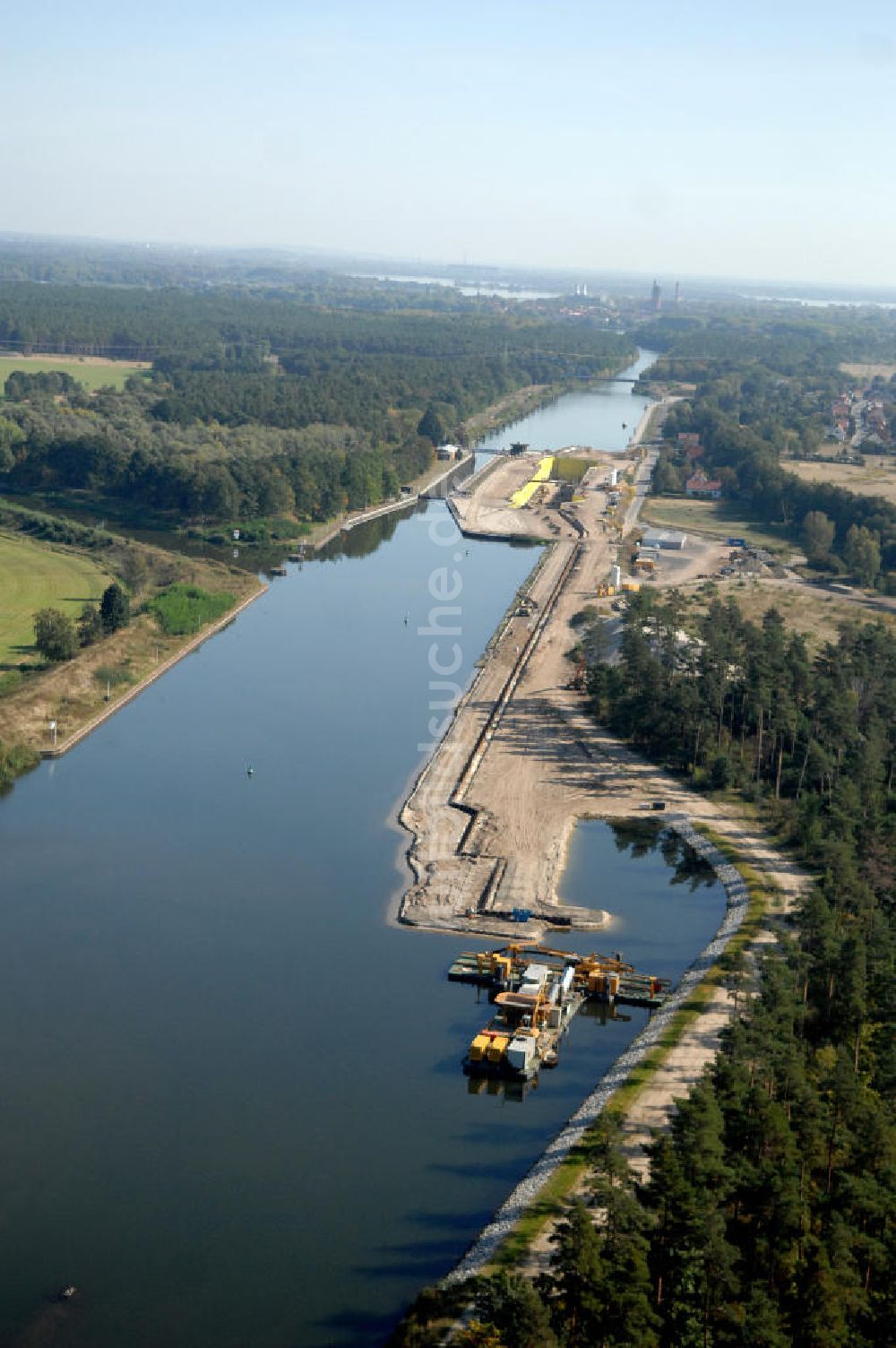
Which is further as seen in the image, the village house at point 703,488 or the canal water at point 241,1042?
the village house at point 703,488

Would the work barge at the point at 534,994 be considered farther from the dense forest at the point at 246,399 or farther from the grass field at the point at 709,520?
the grass field at the point at 709,520

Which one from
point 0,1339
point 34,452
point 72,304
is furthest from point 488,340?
point 0,1339

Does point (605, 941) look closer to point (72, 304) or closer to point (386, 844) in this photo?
point (386, 844)

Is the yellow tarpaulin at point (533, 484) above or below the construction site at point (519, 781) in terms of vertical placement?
above

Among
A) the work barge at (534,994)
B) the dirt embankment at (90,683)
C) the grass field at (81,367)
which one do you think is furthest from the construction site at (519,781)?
the grass field at (81,367)

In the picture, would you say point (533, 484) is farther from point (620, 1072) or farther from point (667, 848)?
point (620, 1072)

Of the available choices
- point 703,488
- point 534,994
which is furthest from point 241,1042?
point 703,488

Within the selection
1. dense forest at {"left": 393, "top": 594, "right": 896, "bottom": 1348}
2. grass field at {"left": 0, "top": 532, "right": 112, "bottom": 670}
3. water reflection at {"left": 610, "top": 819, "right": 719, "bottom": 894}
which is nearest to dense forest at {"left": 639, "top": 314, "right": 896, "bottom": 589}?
water reflection at {"left": 610, "top": 819, "right": 719, "bottom": 894}

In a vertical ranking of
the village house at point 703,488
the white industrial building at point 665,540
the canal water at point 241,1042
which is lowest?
the canal water at point 241,1042

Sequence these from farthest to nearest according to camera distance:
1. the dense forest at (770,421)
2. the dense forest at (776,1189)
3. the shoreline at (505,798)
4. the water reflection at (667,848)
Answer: the dense forest at (770,421)
the water reflection at (667,848)
the shoreline at (505,798)
the dense forest at (776,1189)
